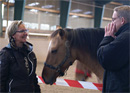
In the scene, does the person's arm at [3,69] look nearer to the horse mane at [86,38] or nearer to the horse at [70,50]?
the horse at [70,50]

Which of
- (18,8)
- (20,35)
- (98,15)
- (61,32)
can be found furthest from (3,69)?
(98,15)

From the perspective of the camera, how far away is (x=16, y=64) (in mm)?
1273

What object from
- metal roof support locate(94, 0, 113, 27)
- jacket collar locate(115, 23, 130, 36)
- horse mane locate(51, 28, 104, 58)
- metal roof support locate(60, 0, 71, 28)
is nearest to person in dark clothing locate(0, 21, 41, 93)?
horse mane locate(51, 28, 104, 58)

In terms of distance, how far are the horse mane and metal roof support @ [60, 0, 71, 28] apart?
5994 millimetres

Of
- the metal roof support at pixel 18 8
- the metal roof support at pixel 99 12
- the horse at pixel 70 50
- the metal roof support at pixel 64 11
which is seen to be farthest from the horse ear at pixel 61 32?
the metal roof support at pixel 99 12

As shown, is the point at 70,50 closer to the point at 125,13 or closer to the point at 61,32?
the point at 61,32

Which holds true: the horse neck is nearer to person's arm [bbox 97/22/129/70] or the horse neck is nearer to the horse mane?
the horse mane

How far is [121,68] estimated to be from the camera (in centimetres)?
101

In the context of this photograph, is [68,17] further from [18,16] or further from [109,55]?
[109,55]

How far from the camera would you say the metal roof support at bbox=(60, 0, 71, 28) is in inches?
300

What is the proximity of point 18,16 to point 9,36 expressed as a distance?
5.48 m

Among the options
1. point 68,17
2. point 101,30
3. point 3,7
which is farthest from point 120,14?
point 68,17

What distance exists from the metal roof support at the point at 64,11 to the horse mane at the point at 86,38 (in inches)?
236

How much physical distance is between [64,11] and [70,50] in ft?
20.2
